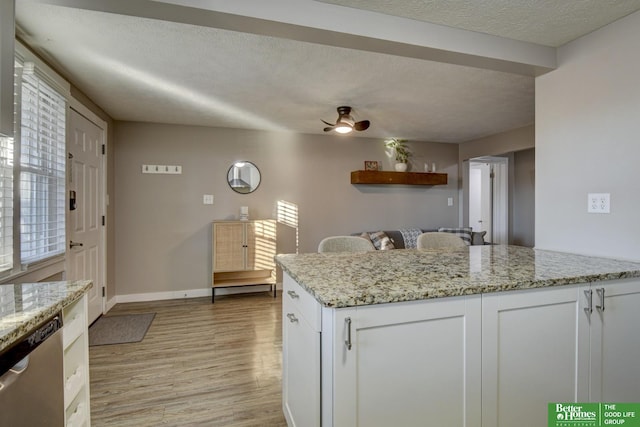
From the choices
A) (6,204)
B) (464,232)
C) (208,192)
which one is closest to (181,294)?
(208,192)

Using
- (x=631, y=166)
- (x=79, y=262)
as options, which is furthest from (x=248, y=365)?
(x=631, y=166)

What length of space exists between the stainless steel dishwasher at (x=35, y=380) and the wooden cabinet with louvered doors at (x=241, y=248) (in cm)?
286

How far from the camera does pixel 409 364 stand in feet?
3.90

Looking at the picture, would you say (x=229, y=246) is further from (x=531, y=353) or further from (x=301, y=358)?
(x=531, y=353)

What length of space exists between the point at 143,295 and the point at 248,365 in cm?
233

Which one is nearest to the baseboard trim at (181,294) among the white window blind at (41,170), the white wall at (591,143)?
the white window blind at (41,170)

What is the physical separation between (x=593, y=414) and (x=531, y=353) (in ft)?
1.62

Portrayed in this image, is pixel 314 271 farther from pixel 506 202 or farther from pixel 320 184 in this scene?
pixel 506 202

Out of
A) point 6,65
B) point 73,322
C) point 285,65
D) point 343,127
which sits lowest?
point 73,322

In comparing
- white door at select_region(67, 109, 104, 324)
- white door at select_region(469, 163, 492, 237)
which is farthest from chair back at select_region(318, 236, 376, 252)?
white door at select_region(469, 163, 492, 237)

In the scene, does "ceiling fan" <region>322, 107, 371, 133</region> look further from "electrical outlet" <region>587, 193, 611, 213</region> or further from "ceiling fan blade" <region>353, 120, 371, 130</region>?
"electrical outlet" <region>587, 193, 611, 213</region>

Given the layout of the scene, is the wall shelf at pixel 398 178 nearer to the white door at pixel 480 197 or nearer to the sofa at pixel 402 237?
the sofa at pixel 402 237

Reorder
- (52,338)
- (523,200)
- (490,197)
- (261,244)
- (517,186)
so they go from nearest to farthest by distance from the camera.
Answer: (52,338)
(261,244)
(523,200)
(517,186)
(490,197)

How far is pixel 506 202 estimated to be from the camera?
5.72 m
